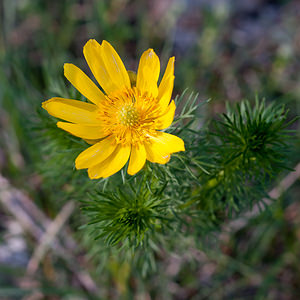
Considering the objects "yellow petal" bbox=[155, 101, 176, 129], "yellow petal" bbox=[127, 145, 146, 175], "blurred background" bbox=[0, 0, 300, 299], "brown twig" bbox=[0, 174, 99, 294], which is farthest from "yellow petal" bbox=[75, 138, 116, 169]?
"brown twig" bbox=[0, 174, 99, 294]

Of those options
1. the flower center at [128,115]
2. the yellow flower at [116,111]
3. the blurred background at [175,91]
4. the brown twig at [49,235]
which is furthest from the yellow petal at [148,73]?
the brown twig at [49,235]

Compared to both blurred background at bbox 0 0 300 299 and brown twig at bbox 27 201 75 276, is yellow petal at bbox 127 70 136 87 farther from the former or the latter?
brown twig at bbox 27 201 75 276

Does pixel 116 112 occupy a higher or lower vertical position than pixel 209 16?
lower

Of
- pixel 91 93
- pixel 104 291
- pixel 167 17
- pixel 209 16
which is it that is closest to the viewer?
pixel 91 93

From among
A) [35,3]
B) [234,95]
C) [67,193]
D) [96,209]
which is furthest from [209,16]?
[96,209]

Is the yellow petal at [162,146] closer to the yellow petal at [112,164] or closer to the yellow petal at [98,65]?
the yellow petal at [112,164]

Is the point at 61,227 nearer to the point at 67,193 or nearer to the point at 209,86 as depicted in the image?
the point at 67,193
